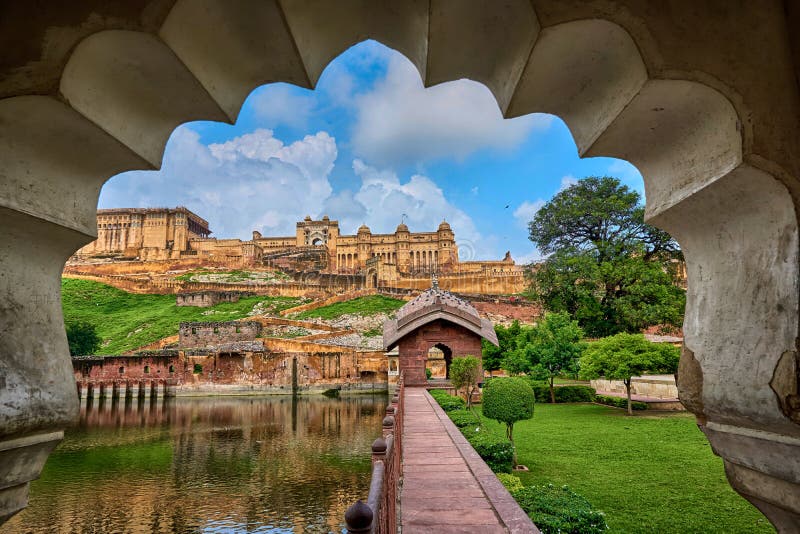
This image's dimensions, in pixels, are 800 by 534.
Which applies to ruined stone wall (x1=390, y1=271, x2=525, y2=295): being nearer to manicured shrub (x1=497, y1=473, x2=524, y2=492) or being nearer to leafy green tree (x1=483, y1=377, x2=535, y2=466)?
leafy green tree (x1=483, y1=377, x2=535, y2=466)

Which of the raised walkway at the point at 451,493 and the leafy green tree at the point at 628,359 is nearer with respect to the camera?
the raised walkway at the point at 451,493

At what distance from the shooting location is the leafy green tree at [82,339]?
37344 millimetres

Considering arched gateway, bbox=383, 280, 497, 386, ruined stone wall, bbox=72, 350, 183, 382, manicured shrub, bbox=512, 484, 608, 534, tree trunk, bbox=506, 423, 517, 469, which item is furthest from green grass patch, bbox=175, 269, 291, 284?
manicured shrub, bbox=512, 484, 608, 534

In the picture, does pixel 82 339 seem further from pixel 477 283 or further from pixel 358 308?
pixel 477 283

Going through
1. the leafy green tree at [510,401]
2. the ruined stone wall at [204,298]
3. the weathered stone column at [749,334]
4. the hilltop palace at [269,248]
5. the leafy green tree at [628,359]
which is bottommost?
the leafy green tree at [510,401]

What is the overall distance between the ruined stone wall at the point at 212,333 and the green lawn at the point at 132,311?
4918mm

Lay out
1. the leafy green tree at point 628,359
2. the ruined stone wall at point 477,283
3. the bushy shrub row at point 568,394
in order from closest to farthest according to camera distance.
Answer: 1. the leafy green tree at point 628,359
2. the bushy shrub row at point 568,394
3. the ruined stone wall at point 477,283

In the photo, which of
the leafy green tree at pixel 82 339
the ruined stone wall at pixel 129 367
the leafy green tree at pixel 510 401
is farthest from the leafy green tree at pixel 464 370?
the leafy green tree at pixel 82 339

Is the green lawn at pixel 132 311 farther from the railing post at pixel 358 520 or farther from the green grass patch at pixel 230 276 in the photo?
the railing post at pixel 358 520

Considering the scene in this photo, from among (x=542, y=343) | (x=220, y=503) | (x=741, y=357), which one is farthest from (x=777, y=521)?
(x=542, y=343)

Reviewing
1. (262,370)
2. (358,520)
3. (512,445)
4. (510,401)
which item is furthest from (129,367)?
(358,520)

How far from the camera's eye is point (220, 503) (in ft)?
33.7

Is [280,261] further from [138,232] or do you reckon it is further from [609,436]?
[609,436]

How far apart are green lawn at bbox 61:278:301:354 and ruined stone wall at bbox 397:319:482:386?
31.5 m
